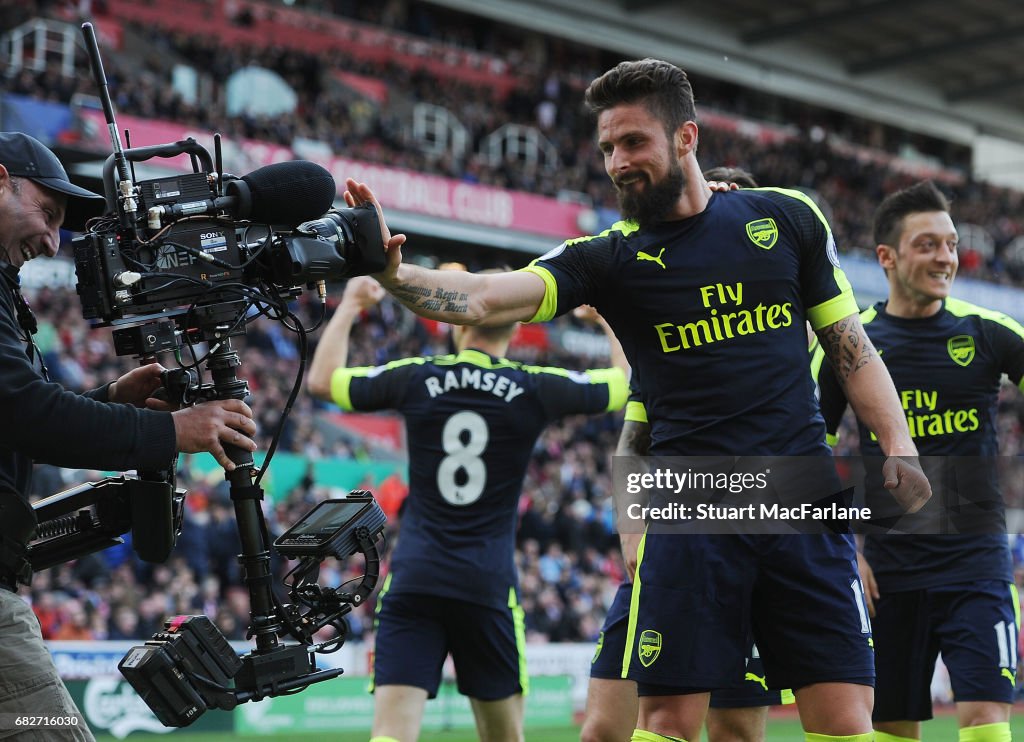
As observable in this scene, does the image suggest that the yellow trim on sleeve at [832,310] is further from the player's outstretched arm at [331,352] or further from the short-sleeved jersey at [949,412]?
the player's outstretched arm at [331,352]

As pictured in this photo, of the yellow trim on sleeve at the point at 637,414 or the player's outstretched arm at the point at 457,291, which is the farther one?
the yellow trim on sleeve at the point at 637,414

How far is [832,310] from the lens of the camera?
431 cm

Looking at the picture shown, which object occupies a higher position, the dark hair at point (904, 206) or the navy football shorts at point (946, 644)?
the dark hair at point (904, 206)

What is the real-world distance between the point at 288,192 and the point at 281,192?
0.02 metres

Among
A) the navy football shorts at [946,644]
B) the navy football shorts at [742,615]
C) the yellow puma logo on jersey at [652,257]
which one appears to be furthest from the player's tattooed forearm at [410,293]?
the navy football shorts at [946,644]

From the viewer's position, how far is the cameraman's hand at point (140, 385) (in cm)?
411

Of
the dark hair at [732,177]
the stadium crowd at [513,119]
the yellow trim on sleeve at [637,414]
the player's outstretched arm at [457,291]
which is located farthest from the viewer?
the stadium crowd at [513,119]

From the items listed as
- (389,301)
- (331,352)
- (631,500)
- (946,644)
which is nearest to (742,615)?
(631,500)

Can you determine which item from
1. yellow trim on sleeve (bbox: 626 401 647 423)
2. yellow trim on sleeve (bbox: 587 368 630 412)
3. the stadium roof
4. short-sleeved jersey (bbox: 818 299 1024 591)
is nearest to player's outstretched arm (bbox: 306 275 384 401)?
yellow trim on sleeve (bbox: 587 368 630 412)

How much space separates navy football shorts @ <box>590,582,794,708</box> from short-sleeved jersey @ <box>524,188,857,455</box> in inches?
33.9

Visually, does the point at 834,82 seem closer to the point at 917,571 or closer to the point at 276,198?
the point at 917,571

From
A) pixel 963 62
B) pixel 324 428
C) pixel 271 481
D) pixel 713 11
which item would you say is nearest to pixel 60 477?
pixel 271 481

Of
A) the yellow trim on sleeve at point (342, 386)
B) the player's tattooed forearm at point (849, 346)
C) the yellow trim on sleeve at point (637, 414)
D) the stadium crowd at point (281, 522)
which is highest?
the player's tattooed forearm at point (849, 346)

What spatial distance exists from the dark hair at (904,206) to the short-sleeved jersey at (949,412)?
470 mm
